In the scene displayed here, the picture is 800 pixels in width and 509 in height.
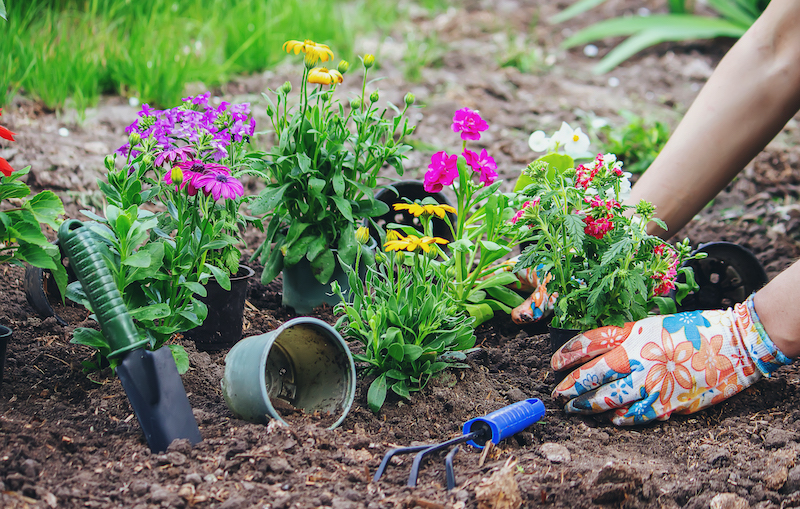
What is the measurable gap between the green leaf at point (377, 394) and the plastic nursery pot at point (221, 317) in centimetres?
43

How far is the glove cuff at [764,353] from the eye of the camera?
1.53 metres

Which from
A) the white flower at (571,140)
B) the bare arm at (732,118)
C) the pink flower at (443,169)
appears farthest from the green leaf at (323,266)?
the bare arm at (732,118)

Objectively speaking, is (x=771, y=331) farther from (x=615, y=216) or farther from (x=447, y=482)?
(x=447, y=482)

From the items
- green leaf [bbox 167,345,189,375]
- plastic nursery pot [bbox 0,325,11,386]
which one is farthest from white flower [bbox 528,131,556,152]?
plastic nursery pot [bbox 0,325,11,386]

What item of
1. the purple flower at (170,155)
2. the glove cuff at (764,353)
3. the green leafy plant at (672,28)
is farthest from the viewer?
the green leafy plant at (672,28)

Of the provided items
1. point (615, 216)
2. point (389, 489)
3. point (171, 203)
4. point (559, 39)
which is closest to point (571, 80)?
point (559, 39)

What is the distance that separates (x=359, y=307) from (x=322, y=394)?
227mm

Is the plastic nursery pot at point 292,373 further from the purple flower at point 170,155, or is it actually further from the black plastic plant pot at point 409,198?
the black plastic plant pot at point 409,198

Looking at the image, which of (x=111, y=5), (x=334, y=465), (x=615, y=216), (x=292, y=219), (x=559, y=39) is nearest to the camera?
(x=334, y=465)

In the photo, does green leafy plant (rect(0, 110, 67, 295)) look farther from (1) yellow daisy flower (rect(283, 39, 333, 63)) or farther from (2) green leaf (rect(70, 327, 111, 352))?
(1) yellow daisy flower (rect(283, 39, 333, 63))

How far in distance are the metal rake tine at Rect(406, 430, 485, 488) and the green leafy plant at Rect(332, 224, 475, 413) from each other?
A: 21 cm

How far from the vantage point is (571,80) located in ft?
14.6

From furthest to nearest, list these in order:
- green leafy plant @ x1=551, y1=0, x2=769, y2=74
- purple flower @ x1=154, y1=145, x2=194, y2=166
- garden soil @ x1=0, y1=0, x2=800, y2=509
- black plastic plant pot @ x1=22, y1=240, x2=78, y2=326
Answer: green leafy plant @ x1=551, y1=0, x2=769, y2=74 < black plastic plant pot @ x1=22, y1=240, x2=78, y2=326 < purple flower @ x1=154, y1=145, x2=194, y2=166 < garden soil @ x1=0, y1=0, x2=800, y2=509

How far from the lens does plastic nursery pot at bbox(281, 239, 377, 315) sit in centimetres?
187
